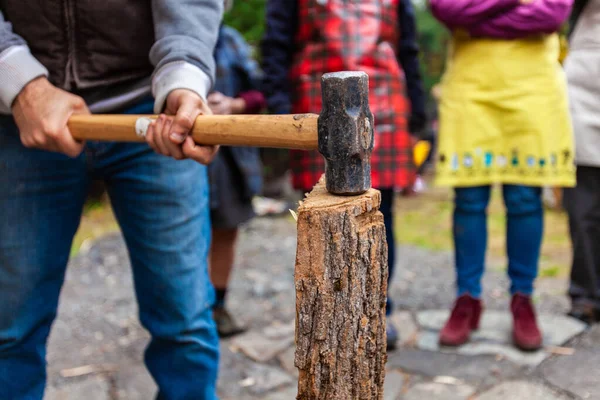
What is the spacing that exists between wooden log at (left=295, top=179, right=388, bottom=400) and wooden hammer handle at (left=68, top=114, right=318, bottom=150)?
0.44ft

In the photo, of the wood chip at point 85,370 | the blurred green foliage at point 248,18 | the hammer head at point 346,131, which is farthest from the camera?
the blurred green foliage at point 248,18

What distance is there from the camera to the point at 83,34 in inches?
70.7

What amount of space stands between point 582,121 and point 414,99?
2.52ft

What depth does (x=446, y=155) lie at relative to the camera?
2.94 metres

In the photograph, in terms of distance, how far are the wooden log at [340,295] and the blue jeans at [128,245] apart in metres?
0.57

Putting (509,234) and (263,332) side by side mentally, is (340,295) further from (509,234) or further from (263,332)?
(263,332)

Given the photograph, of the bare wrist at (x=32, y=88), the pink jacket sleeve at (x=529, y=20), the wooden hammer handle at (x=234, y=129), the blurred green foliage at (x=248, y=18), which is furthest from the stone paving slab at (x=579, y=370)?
the blurred green foliage at (x=248, y=18)

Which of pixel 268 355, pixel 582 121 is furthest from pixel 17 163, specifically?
pixel 582 121

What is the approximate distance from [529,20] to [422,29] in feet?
16.8

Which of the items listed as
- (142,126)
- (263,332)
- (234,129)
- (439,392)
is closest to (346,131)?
(234,129)

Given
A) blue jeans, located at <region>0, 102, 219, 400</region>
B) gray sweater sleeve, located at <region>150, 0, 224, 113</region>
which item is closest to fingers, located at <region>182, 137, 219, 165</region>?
gray sweater sleeve, located at <region>150, 0, 224, 113</region>

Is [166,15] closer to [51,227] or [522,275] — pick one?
[51,227]

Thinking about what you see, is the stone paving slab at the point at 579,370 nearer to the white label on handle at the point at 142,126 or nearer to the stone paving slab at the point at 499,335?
the stone paving slab at the point at 499,335

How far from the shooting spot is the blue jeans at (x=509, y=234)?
2879mm
